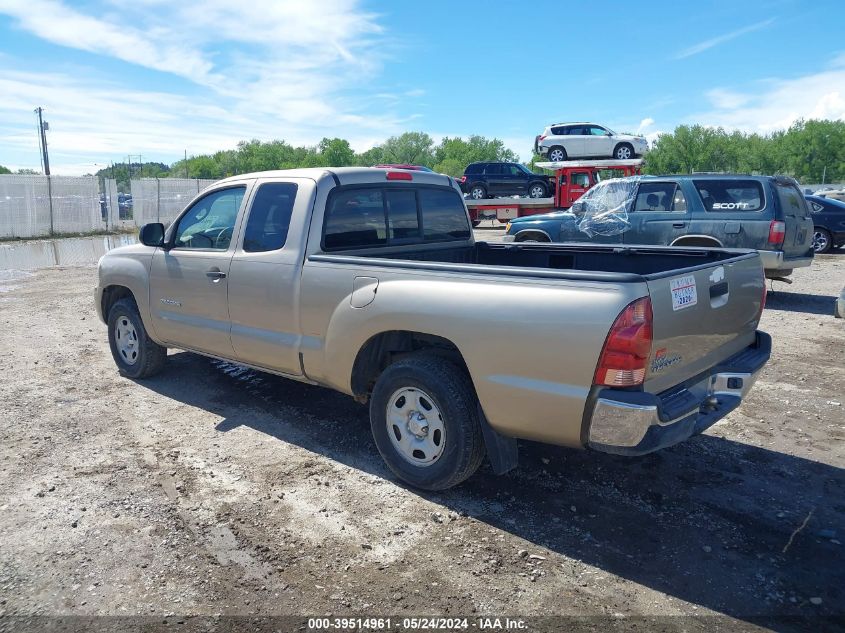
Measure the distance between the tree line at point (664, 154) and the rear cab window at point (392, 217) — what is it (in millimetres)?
65899

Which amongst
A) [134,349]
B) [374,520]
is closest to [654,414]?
[374,520]

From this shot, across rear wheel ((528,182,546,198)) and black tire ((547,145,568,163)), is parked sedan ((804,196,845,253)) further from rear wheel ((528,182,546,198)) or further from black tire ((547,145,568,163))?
rear wheel ((528,182,546,198))

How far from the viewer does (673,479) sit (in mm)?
4047

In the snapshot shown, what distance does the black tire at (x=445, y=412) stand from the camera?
140 inches

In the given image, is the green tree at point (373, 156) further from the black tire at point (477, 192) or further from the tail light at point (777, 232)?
the tail light at point (777, 232)

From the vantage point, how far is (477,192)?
24766 millimetres

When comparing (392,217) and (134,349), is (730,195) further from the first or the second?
(134,349)

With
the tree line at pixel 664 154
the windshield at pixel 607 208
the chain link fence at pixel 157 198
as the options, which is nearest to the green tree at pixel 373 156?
the tree line at pixel 664 154

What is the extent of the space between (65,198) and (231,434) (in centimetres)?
2614

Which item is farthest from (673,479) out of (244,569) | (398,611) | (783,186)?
(783,186)

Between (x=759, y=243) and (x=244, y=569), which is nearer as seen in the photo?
(x=244, y=569)

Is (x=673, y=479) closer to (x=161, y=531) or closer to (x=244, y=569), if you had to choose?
(x=244, y=569)

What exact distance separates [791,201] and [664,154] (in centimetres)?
9691

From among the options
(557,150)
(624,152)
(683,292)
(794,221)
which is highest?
(557,150)
